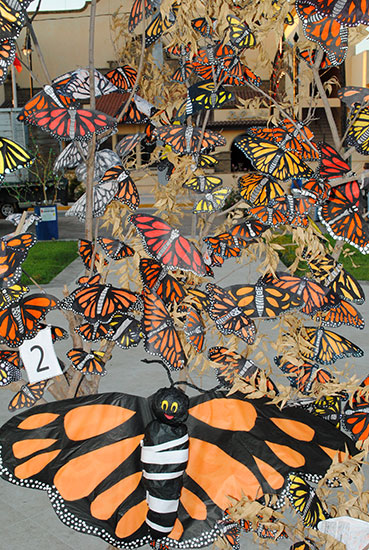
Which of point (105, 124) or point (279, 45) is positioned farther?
point (279, 45)

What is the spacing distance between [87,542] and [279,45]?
8.24 ft

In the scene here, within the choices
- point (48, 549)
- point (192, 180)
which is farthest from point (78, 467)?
point (48, 549)

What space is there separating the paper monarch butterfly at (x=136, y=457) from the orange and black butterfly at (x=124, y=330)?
0.17 m

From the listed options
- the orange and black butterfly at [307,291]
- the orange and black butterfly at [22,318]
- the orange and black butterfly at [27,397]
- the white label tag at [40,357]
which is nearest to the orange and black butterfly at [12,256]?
the orange and black butterfly at [22,318]

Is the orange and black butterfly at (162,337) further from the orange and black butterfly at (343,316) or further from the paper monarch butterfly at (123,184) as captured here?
the orange and black butterfly at (343,316)

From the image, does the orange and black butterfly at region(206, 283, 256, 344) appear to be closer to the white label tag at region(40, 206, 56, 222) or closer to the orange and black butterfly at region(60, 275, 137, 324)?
the orange and black butterfly at region(60, 275, 137, 324)

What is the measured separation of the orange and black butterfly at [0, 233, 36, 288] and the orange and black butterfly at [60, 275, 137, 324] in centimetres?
21

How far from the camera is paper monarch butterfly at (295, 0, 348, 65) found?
1597mm

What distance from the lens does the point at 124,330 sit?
1898 mm

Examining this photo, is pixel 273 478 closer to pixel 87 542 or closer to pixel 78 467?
pixel 78 467

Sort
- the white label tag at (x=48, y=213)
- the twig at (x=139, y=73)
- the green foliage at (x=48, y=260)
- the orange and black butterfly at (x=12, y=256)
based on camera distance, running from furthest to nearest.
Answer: the white label tag at (x=48, y=213) < the green foliage at (x=48, y=260) < the twig at (x=139, y=73) < the orange and black butterfly at (x=12, y=256)

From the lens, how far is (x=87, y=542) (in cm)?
309

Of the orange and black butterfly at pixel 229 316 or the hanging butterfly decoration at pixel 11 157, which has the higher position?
the hanging butterfly decoration at pixel 11 157

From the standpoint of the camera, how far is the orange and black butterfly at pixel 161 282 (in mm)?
1855
